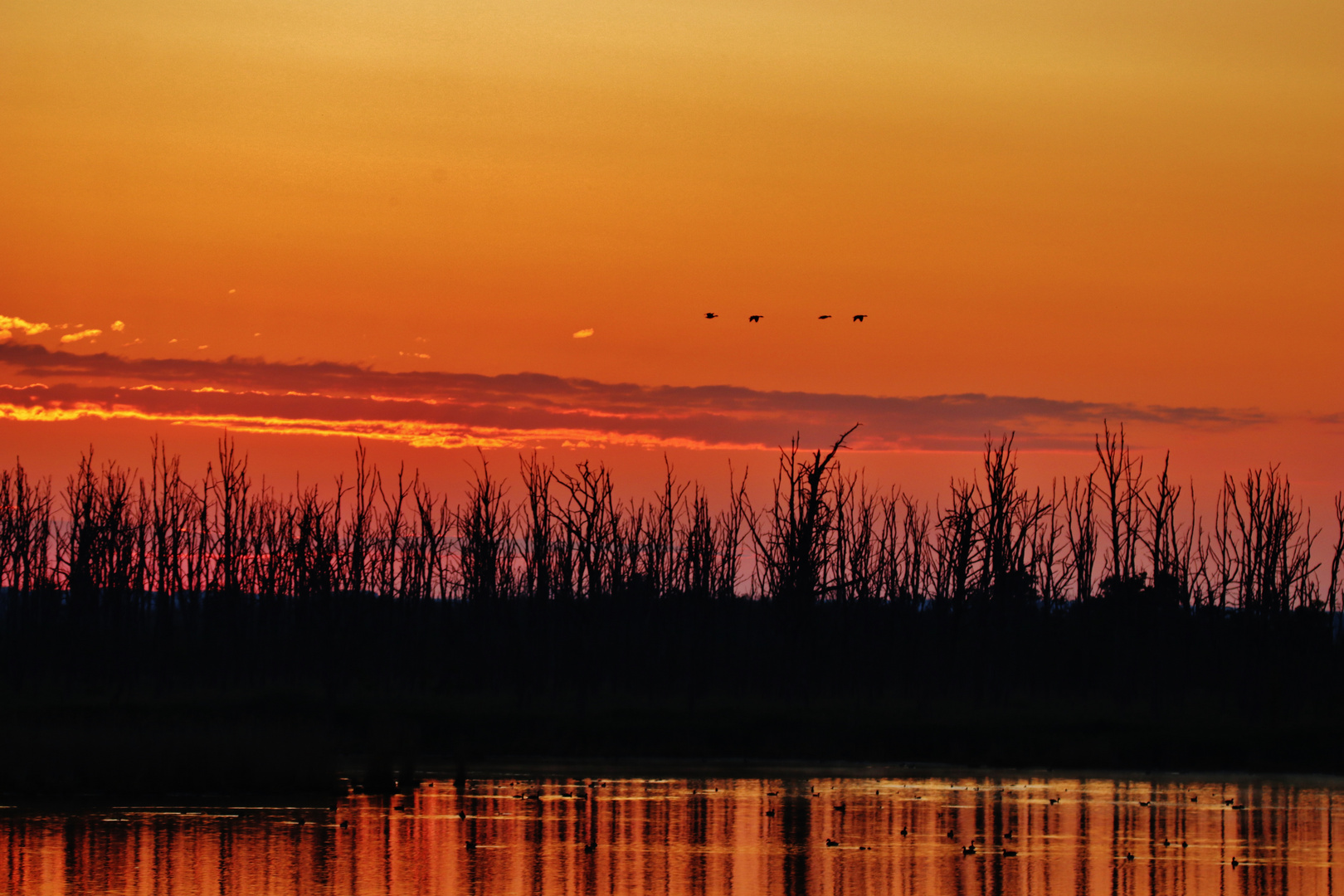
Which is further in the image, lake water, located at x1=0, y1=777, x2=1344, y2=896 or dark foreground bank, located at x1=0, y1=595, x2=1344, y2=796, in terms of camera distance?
dark foreground bank, located at x1=0, y1=595, x2=1344, y2=796

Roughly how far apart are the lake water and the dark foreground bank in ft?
12.8

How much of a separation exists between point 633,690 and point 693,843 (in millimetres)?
30660

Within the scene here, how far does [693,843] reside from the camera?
22.7m

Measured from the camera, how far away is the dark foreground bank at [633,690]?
31.5m

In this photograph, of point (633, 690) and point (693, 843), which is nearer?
point (693, 843)

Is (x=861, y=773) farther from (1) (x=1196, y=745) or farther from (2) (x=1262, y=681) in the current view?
(2) (x=1262, y=681)

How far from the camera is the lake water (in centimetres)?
1897

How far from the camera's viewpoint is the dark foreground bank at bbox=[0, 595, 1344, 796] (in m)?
31.5

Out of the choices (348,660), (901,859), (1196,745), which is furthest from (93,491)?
(901,859)

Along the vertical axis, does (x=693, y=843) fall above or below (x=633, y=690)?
above

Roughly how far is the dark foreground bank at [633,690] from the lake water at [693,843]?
389cm

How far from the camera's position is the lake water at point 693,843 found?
19.0 meters

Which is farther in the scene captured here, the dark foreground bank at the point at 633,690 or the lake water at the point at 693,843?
the dark foreground bank at the point at 633,690

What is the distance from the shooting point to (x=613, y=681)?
54562mm
